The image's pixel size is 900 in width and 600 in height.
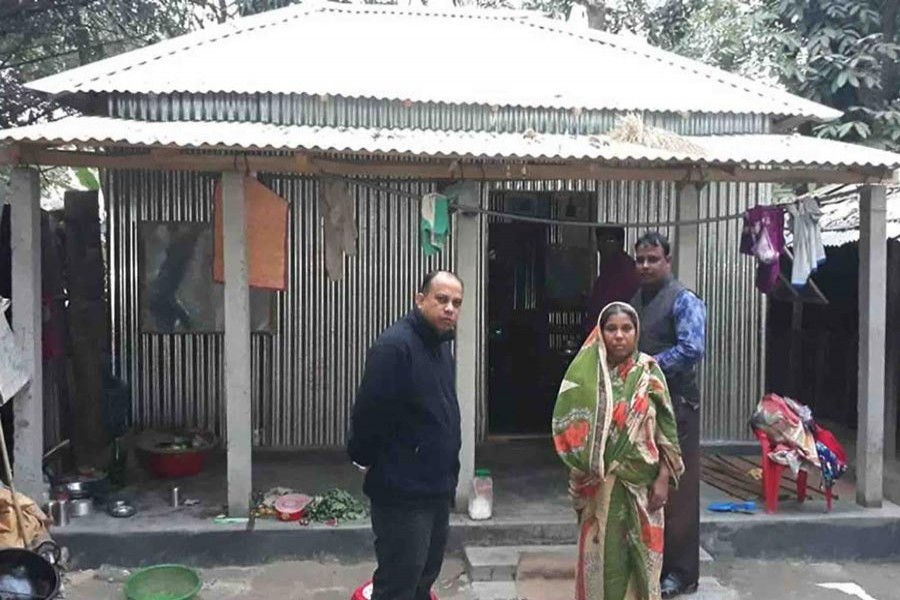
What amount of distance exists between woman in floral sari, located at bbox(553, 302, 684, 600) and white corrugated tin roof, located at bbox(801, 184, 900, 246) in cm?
502

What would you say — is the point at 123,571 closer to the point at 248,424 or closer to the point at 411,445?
the point at 248,424

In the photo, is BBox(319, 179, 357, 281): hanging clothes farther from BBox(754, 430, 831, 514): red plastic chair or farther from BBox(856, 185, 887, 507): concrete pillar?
BBox(856, 185, 887, 507): concrete pillar

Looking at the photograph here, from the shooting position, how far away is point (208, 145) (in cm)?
578

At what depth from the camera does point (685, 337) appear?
17.0 ft

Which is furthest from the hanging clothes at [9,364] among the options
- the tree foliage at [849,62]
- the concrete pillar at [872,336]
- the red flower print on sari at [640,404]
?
the tree foliage at [849,62]

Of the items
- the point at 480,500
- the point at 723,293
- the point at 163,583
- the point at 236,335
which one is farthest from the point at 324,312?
the point at 723,293

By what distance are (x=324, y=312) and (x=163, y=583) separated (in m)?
3.65

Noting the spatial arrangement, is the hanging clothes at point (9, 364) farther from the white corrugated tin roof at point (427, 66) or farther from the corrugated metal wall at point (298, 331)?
the corrugated metal wall at point (298, 331)

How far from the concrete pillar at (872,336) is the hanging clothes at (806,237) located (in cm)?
44

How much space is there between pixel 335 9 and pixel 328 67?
1741 millimetres

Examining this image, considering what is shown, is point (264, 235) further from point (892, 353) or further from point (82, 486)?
point (892, 353)

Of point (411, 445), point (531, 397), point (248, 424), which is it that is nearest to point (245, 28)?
point (248, 424)

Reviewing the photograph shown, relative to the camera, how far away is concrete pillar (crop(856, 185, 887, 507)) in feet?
22.2

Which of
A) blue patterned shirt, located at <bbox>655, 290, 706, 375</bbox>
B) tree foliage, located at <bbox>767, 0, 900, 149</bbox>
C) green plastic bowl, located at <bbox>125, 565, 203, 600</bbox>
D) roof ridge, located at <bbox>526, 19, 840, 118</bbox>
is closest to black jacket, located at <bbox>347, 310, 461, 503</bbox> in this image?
blue patterned shirt, located at <bbox>655, 290, 706, 375</bbox>
